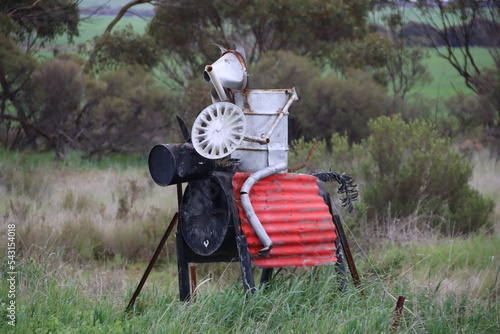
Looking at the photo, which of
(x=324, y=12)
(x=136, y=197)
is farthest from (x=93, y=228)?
(x=324, y=12)


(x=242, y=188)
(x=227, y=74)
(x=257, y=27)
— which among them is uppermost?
(x=257, y=27)

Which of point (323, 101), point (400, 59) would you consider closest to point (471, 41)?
point (323, 101)

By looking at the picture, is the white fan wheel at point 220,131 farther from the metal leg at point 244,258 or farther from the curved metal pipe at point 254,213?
the metal leg at point 244,258

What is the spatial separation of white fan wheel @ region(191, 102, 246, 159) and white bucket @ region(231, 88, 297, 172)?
218 millimetres

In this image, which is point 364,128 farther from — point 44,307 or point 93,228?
point 44,307

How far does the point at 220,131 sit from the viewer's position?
4.32 meters

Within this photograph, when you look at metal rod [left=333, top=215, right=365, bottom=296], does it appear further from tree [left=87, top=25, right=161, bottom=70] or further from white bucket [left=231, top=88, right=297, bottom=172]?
tree [left=87, top=25, right=161, bottom=70]

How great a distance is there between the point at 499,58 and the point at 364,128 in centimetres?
333

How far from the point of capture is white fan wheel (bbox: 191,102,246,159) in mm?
4309

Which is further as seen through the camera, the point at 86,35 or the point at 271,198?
the point at 86,35

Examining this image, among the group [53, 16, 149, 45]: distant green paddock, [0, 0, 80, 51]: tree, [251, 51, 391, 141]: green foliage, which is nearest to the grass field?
[0, 0, 80, 51]: tree

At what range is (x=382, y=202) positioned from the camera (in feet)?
28.8

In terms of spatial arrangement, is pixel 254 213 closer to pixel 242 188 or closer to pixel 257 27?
pixel 242 188

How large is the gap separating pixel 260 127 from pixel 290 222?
0.63 m
